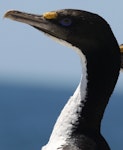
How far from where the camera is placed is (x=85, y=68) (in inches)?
185

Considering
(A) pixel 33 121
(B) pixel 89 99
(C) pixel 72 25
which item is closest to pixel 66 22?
(C) pixel 72 25

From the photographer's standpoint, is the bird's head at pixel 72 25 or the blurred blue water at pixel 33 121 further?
the blurred blue water at pixel 33 121

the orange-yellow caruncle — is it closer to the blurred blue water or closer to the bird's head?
the bird's head

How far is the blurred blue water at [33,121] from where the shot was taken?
29500 mm

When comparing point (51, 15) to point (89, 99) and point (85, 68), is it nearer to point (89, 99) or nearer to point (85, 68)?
point (85, 68)

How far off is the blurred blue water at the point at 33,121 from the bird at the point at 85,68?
2154 cm

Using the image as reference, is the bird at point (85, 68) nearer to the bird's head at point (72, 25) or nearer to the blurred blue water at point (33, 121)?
the bird's head at point (72, 25)

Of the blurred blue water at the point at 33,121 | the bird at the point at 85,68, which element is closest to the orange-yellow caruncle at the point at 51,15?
the bird at the point at 85,68

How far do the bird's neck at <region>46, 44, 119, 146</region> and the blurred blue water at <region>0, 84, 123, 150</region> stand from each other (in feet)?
70.6

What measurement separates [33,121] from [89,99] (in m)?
29.2

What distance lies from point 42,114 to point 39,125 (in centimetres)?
376

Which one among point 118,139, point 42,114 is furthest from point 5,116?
point 118,139

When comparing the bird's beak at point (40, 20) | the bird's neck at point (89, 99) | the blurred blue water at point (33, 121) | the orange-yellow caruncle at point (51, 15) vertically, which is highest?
the orange-yellow caruncle at point (51, 15)

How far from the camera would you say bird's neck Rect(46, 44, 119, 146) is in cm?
464
